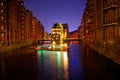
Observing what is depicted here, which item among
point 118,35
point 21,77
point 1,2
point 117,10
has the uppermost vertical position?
point 1,2

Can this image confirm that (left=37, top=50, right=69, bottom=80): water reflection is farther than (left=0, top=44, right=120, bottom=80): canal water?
Yes

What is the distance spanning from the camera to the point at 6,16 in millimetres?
70938

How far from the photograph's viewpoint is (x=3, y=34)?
65938mm

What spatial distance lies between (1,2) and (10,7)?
10198 mm

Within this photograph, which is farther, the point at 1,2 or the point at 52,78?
the point at 1,2

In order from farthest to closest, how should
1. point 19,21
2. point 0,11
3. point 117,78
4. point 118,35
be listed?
point 19,21 → point 0,11 → point 118,35 → point 117,78

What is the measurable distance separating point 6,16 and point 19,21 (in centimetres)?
2419

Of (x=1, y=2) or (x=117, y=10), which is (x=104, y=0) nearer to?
(x=117, y=10)

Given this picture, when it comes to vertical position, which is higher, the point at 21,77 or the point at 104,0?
the point at 104,0

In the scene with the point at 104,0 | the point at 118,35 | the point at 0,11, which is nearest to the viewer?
the point at 118,35

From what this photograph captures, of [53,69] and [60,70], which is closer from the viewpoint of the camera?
[60,70]

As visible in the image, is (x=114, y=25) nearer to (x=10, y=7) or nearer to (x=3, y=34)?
(x=3, y=34)

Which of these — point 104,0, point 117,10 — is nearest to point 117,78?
point 117,10

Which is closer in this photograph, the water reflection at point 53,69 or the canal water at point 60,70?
the canal water at point 60,70
